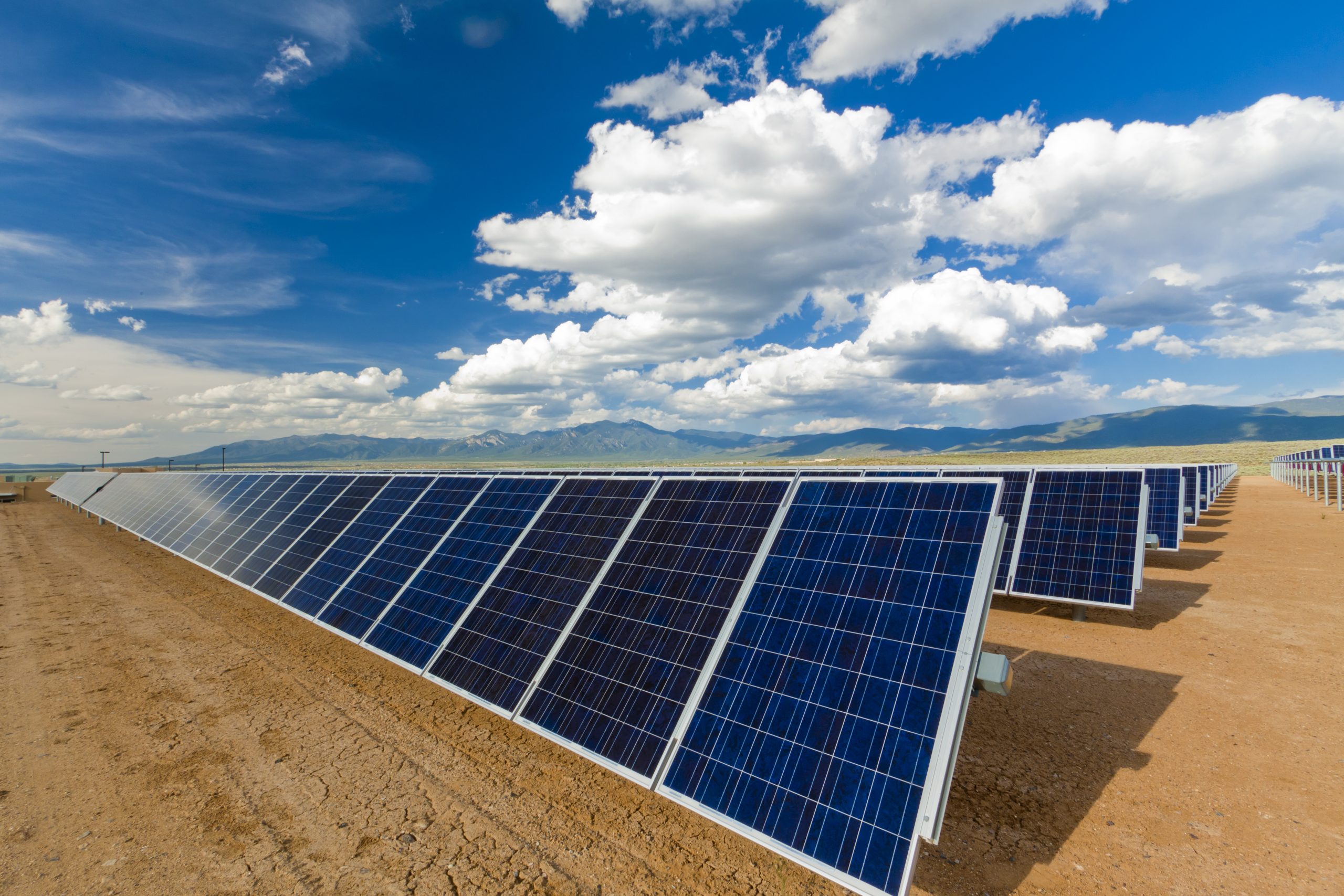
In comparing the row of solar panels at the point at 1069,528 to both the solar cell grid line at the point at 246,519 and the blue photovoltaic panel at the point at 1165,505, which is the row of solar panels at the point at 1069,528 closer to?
the blue photovoltaic panel at the point at 1165,505

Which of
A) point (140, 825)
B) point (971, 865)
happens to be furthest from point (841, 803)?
point (140, 825)

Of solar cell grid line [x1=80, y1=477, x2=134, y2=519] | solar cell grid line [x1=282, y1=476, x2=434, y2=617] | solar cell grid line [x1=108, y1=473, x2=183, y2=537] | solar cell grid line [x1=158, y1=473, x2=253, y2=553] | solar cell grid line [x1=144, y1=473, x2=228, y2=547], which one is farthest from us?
solar cell grid line [x1=80, y1=477, x2=134, y2=519]

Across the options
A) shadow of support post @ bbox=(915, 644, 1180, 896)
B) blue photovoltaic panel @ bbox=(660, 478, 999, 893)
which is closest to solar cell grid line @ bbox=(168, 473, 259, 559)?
blue photovoltaic panel @ bbox=(660, 478, 999, 893)

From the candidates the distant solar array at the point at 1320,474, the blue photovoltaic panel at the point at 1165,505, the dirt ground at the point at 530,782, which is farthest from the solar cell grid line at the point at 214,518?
the distant solar array at the point at 1320,474

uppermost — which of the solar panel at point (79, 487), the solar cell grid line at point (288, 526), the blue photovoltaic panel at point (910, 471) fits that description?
the blue photovoltaic panel at point (910, 471)

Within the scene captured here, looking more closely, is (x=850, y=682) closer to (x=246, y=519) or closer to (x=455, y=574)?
(x=455, y=574)

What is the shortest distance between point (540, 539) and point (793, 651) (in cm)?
592

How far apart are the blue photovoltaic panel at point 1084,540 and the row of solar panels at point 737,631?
33.3 ft

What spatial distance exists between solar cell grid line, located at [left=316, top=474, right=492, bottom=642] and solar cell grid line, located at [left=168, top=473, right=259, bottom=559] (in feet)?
44.1

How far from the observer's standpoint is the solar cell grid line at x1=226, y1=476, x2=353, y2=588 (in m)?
16.6

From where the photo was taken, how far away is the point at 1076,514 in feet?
53.2

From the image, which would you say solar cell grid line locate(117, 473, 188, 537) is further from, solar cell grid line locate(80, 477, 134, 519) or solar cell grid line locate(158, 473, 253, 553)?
solar cell grid line locate(158, 473, 253, 553)

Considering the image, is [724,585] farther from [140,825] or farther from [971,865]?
[140,825]

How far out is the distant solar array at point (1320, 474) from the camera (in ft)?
125
